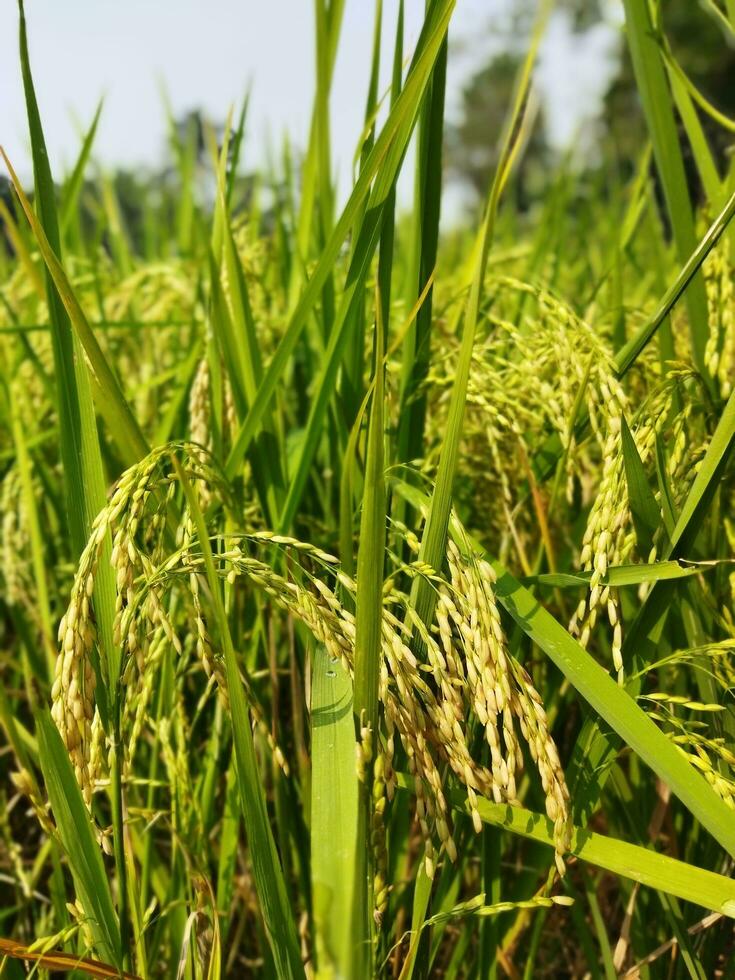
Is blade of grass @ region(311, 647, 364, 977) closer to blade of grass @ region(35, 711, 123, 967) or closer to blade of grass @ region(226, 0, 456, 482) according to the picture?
blade of grass @ region(35, 711, 123, 967)

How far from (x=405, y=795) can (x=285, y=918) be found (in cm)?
18

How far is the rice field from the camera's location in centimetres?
56

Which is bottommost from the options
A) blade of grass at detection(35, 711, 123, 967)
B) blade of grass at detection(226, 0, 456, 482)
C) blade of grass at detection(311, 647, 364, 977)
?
blade of grass at detection(35, 711, 123, 967)

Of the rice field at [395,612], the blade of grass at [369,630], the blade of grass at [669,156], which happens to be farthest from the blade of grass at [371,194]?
the blade of grass at [669,156]

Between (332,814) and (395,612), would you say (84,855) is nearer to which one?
(332,814)

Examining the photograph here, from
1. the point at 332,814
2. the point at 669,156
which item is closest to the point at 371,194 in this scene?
the point at 669,156

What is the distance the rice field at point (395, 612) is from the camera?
555mm

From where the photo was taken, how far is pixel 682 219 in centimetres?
86

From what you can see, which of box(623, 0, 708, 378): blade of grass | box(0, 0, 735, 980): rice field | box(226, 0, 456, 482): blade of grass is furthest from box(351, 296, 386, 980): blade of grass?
box(623, 0, 708, 378): blade of grass

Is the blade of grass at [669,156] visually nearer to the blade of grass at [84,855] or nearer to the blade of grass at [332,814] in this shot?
the blade of grass at [332,814]

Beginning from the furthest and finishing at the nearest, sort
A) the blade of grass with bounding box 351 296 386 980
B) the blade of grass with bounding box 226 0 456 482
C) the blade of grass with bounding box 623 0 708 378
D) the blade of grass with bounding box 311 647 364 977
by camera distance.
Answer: the blade of grass with bounding box 623 0 708 378
the blade of grass with bounding box 226 0 456 482
the blade of grass with bounding box 351 296 386 980
the blade of grass with bounding box 311 647 364 977

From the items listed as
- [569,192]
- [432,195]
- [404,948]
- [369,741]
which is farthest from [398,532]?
[569,192]

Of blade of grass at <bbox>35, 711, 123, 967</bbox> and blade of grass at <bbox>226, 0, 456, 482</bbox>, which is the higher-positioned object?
blade of grass at <bbox>226, 0, 456, 482</bbox>

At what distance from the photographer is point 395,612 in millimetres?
780
